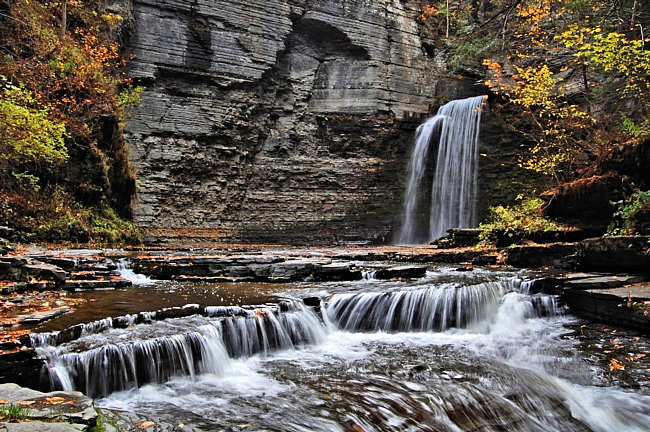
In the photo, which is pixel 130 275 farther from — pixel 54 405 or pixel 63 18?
pixel 63 18

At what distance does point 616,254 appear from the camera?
7277mm

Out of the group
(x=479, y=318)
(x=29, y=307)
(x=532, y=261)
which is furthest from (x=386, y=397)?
(x=532, y=261)

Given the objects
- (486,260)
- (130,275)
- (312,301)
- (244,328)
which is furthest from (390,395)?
(486,260)

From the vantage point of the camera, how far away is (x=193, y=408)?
3.54m

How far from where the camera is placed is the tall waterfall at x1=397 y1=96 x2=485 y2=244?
19.4 metres

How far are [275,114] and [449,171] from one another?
910 cm

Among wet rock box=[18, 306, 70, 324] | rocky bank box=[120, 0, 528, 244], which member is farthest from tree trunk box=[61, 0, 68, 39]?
wet rock box=[18, 306, 70, 324]

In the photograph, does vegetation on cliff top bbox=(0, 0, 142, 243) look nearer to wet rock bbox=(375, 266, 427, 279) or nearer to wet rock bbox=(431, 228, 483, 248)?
wet rock bbox=(375, 266, 427, 279)

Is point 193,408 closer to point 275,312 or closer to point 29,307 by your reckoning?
point 275,312

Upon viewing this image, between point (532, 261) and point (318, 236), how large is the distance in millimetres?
12061

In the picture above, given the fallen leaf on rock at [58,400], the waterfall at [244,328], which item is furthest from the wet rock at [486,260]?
the fallen leaf on rock at [58,400]

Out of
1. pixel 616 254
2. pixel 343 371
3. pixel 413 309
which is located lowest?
pixel 343 371

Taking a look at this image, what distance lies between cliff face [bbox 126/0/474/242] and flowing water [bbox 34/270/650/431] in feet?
46.7

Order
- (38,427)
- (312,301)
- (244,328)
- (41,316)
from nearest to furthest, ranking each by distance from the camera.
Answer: (38,427) < (41,316) < (244,328) < (312,301)
